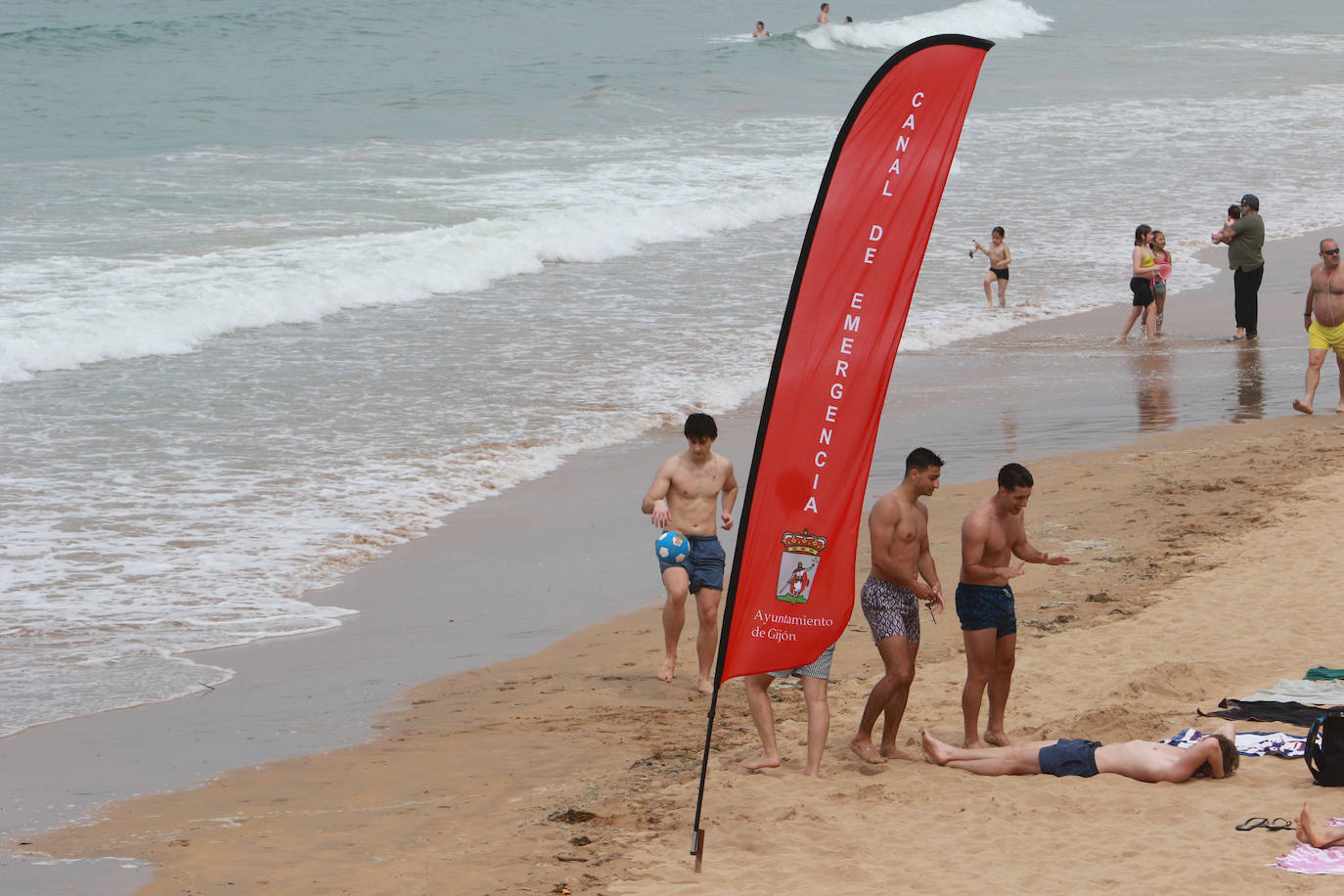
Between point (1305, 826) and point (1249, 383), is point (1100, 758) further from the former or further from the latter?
point (1249, 383)

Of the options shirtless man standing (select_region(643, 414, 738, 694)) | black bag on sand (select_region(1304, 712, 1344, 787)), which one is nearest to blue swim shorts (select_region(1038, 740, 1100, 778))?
black bag on sand (select_region(1304, 712, 1344, 787))

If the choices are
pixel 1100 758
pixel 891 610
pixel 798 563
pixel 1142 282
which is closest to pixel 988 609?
pixel 891 610

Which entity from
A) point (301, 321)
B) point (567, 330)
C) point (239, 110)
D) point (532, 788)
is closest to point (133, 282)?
point (301, 321)

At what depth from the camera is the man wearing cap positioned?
53.8 feet

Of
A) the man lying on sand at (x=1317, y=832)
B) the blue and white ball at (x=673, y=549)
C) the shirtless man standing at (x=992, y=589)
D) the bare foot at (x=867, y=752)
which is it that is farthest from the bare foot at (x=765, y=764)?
the man lying on sand at (x=1317, y=832)

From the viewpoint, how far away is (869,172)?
18.6 feet

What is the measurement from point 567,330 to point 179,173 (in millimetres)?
14920

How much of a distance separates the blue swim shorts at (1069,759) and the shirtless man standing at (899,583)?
70 centimetres

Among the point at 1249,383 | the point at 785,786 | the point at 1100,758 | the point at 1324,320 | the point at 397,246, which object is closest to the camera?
the point at 1100,758

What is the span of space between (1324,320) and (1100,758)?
836cm

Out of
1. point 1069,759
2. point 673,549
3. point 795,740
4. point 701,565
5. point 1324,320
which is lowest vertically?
point 795,740

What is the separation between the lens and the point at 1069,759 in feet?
21.8

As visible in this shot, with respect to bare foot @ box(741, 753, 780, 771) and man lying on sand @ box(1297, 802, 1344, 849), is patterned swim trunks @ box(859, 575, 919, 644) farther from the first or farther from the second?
man lying on sand @ box(1297, 802, 1344, 849)

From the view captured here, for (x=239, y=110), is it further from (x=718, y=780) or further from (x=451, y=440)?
(x=718, y=780)
